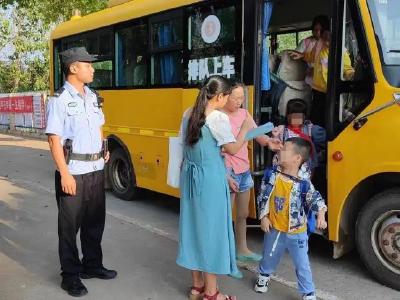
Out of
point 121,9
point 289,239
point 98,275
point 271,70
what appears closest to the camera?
point 289,239

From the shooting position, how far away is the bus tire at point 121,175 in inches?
298

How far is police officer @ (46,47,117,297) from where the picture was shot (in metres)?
4.04

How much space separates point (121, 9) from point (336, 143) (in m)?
4.31

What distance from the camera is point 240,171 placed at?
479cm

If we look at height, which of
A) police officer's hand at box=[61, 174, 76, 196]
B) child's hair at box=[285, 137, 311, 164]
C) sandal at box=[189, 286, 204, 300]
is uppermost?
child's hair at box=[285, 137, 311, 164]

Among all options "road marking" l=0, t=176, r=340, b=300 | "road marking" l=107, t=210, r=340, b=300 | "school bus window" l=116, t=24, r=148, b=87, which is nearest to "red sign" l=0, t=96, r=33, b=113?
"road marking" l=0, t=176, r=340, b=300

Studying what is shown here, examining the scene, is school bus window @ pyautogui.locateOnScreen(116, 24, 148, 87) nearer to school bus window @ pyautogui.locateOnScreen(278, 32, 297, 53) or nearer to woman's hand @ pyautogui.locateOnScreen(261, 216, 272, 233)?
school bus window @ pyautogui.locateOnScreen(278, 32, 297, 53)

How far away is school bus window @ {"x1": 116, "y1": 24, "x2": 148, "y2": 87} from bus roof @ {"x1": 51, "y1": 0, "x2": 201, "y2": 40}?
18cm

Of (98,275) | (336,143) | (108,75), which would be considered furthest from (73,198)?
(108,75)

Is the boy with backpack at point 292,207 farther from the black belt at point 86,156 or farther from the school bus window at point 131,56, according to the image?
the school bus window at point 131,56

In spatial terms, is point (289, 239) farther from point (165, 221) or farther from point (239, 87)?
point (165, 221)

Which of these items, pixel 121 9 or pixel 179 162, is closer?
pixel 179 162

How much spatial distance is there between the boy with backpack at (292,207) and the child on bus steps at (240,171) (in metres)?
0.58

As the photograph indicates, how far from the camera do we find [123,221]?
6551mm
